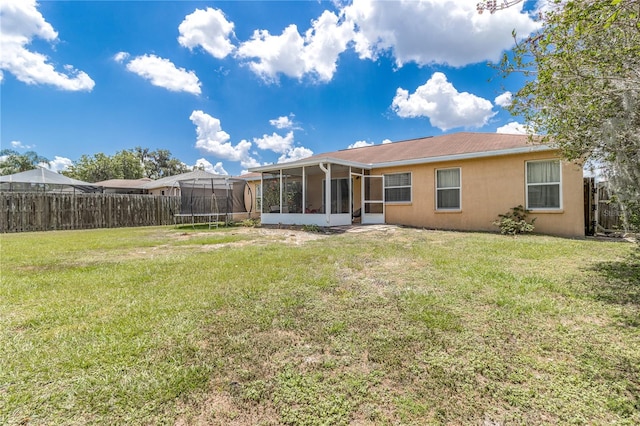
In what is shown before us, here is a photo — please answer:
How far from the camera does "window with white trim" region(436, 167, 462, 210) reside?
10.7 m

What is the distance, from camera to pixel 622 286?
12.4 feet

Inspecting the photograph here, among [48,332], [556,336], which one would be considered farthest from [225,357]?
[556,336]

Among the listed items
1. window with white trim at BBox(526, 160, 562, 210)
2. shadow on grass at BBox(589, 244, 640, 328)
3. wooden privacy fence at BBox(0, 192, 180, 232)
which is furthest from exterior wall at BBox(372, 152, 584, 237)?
wooden privacy fence at BBox(0, 192, 180, 232)

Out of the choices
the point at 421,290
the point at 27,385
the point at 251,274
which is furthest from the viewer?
the point at 251,274

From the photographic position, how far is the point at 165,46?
1277cm

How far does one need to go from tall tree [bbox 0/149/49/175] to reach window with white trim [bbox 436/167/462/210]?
51.6m

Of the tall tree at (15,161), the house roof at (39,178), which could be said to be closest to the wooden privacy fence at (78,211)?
the house roof at (39,178)

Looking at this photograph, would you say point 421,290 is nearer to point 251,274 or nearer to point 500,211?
point 251,274

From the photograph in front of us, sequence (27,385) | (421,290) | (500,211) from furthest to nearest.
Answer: (500,211)
(421,290)
(27,385)

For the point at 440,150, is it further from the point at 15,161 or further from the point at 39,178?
the point at 15,161

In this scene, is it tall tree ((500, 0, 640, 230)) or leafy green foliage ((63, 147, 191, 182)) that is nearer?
tall tree ((500, 0, 640, 230))

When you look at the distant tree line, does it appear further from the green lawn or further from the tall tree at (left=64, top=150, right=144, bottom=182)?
the green lawn

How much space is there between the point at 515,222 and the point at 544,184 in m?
1.51

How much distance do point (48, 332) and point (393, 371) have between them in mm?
3053
